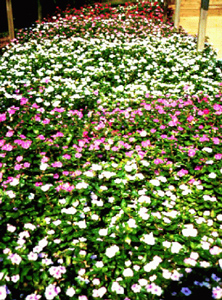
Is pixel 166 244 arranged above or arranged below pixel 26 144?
below

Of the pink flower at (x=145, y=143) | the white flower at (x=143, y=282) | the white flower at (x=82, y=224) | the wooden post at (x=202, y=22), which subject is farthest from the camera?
Answer: the wooden post at (x=202, y=22)

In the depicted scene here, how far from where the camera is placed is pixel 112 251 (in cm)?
200

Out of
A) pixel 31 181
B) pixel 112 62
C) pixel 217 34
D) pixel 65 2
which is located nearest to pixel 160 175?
pixel 31 181

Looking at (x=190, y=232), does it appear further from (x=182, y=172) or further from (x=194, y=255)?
(x=182, y=172)

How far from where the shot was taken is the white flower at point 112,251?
1.99 m

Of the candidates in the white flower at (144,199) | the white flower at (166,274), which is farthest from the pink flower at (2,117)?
the white flower at (166,274)

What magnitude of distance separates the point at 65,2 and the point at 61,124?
9.97 meters

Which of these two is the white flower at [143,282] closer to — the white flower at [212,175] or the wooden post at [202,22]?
the white flower at [212,175]

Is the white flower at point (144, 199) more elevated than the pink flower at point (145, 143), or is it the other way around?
the white flower at point (144, 199)

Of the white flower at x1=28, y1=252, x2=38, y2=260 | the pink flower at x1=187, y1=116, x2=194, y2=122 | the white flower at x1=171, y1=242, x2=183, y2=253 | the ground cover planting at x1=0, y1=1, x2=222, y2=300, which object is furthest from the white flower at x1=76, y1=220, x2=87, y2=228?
the pink flower at x1=187, y1=116, x2=194, y2=122

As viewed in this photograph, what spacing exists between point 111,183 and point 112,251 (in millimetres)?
725

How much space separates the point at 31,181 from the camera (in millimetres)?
2680

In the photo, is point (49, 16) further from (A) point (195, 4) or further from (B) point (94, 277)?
(B) point (94, 277)

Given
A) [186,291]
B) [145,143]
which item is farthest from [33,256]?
[145,143]
